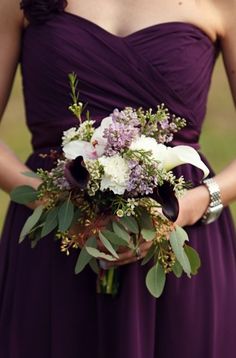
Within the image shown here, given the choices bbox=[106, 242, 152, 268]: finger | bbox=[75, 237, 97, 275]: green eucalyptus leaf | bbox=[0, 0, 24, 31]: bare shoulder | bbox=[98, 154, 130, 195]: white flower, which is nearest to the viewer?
bbox=[98, 154, 130, 195]: white flower

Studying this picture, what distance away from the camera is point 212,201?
452 centimetres

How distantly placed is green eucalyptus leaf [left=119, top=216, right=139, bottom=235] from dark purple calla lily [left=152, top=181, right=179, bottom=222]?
0.34 feet

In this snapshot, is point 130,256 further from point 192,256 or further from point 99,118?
point 99,118

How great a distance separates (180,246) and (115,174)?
0.36 meters

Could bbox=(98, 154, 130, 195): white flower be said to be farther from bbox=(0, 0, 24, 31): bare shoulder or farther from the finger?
bbox=(0, 0, 24, 31): bare shoulder

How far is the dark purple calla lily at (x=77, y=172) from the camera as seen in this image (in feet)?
13.0

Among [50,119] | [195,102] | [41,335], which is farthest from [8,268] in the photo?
[195,102]

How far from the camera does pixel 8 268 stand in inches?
184

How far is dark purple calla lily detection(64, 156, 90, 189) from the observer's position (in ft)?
13.0

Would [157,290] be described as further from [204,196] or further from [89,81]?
[89,81]

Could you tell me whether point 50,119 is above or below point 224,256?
above

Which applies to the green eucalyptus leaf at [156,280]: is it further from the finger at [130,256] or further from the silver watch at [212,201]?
the silver watch at [212,201]

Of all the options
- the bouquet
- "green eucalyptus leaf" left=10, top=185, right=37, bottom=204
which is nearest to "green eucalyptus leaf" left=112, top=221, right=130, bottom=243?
the bouquet

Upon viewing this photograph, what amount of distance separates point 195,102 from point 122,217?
0.73 meters
